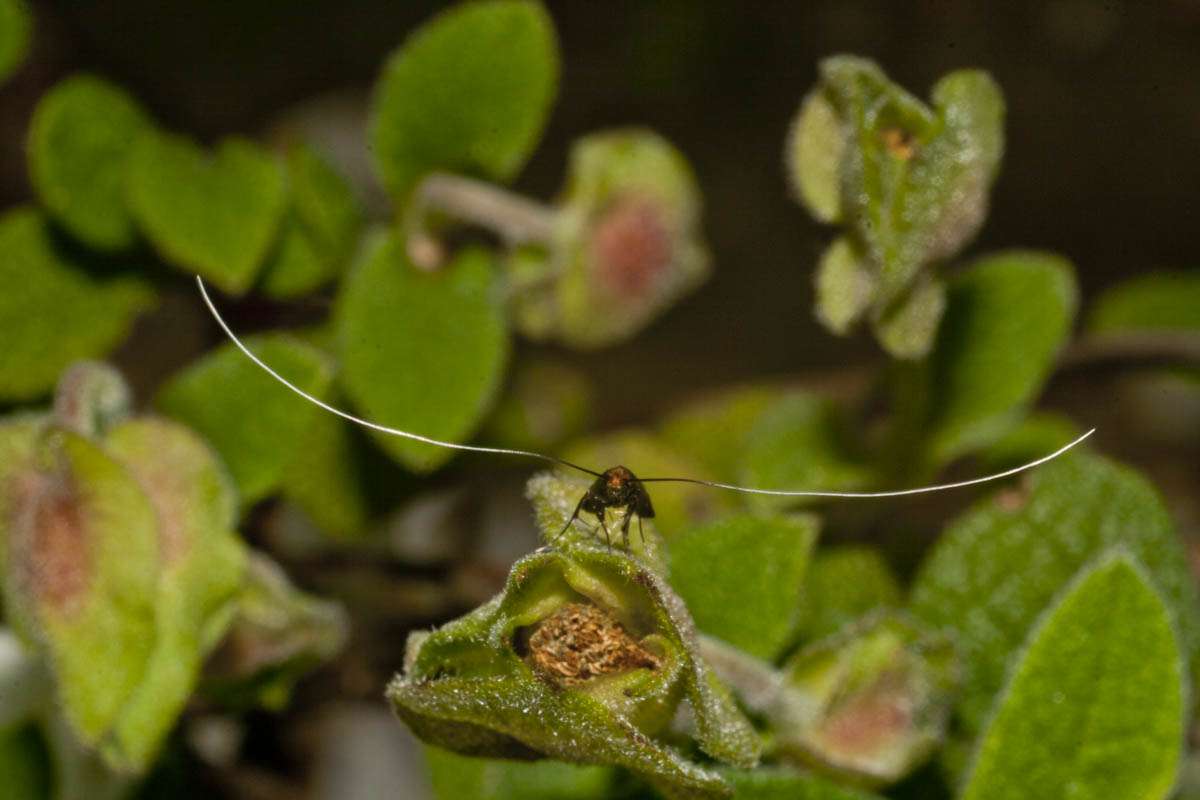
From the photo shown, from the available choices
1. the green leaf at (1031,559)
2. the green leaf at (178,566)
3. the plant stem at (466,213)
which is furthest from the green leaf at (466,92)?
the green leaf at (1031,559)

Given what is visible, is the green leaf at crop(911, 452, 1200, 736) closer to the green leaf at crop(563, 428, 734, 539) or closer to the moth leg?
the green leaf at crop(563, 428, 734, 539)

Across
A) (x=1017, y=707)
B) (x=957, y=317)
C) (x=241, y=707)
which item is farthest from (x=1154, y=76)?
(x=241, y=707)

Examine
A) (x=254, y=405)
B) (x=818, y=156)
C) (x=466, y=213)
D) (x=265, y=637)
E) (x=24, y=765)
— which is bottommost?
(x=24, y=765)

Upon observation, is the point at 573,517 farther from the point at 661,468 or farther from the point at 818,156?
the point at 661,468

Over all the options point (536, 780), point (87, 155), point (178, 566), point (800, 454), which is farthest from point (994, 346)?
point (87, 155)

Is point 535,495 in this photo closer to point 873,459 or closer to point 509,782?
point 509,782

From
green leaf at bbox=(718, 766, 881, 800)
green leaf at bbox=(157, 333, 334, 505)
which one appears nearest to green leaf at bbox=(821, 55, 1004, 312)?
green leaf at bbox=(718, 766, 881, 800)
